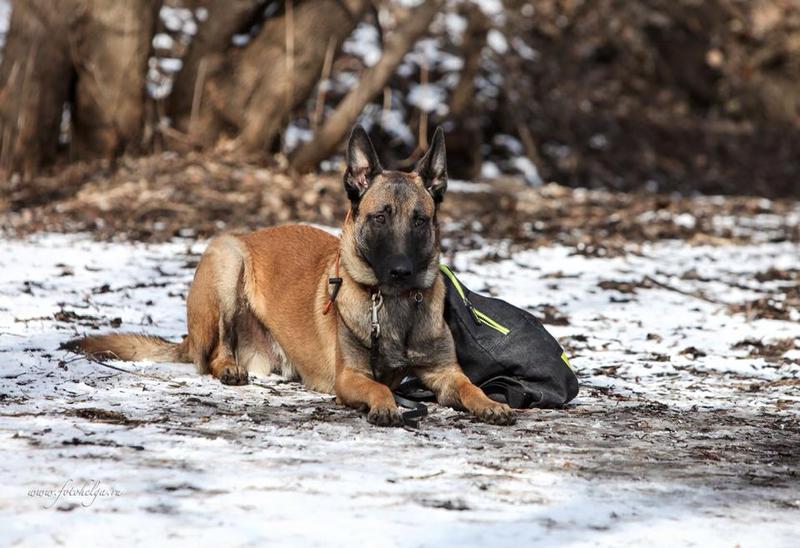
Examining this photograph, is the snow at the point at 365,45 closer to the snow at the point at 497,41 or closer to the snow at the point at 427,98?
the snow at the point at 427,98

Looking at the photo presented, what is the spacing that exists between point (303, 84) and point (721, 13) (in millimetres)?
12597

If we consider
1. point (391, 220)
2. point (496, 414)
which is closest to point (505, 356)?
point (496, 414)

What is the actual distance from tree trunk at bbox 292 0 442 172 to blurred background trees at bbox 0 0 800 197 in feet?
0.06

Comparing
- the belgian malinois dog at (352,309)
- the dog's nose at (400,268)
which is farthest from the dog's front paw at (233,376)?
the dog's nose at (400,268)

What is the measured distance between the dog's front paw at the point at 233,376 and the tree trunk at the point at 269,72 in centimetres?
696

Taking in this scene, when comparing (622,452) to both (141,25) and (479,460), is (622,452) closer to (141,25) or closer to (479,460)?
(479,460)

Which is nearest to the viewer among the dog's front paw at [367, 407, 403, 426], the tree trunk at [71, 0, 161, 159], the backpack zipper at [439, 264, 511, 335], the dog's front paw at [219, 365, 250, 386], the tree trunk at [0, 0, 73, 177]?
the dog's front paw at [367, 407, 403, 426]

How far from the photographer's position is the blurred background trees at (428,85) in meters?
11.2

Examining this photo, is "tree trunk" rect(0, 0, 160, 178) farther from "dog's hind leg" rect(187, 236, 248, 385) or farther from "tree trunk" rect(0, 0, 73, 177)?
"dog's hind leg" rect(187, 236, 248, 385)

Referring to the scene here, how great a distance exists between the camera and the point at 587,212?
39.8 feet

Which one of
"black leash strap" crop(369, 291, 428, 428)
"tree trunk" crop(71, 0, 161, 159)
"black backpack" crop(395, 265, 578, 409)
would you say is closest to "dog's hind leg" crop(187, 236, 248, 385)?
"black leash strap" crop(369, 291, 428, 428)

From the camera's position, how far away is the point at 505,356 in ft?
17.0

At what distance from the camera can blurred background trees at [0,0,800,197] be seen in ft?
36.9

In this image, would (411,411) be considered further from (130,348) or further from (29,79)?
(29,79)
